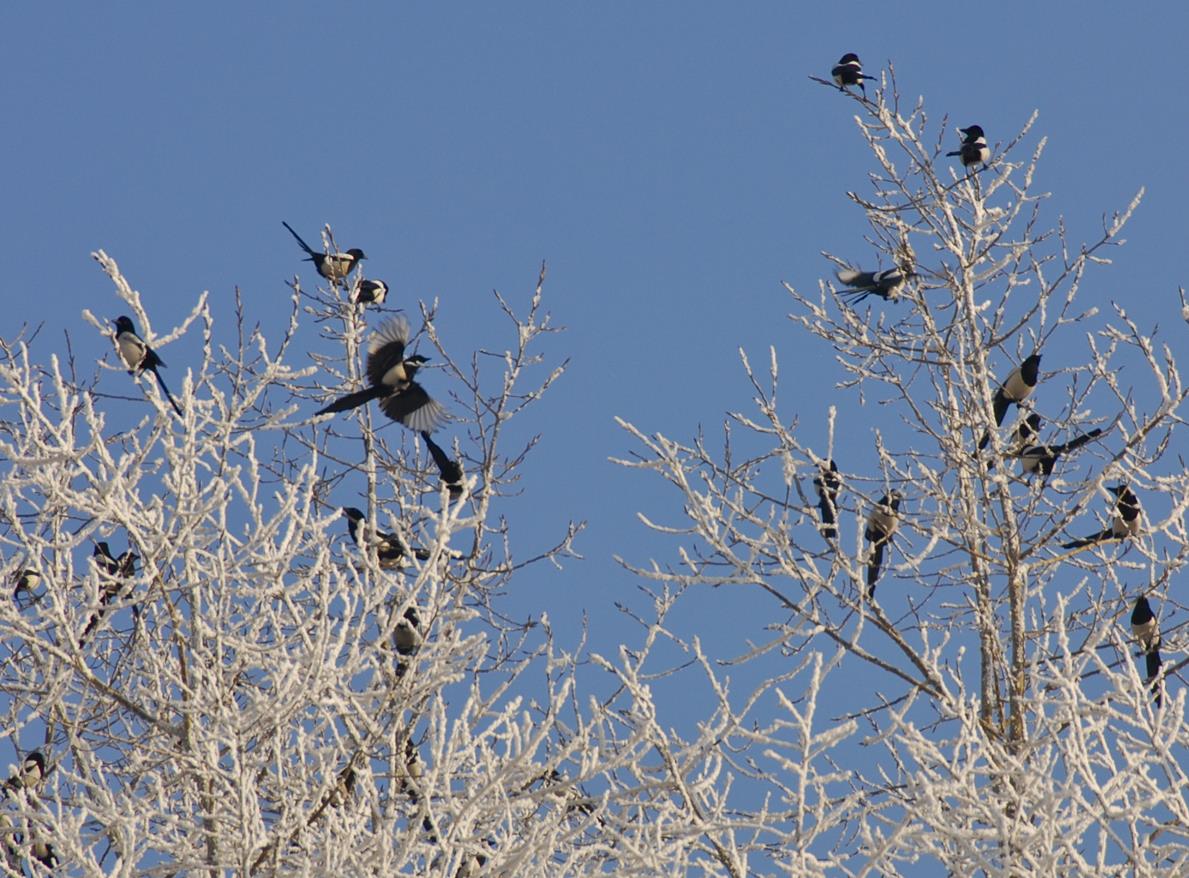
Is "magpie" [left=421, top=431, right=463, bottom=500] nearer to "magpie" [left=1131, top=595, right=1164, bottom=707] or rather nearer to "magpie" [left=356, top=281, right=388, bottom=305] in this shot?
"magpie" [left=356, top=281, right=388, bottom=305]

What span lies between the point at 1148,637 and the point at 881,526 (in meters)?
1.22

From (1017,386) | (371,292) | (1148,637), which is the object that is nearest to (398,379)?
(371,292)

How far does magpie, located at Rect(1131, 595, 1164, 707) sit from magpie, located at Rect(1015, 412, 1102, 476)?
0.65 meters

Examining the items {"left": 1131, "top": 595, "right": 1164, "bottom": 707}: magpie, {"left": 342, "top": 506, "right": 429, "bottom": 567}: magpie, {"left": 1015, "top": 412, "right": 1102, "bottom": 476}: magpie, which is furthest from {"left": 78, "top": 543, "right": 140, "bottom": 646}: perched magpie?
{"left": 1015, "top": 412, "right": 1102, "bottom": 476}: magpie

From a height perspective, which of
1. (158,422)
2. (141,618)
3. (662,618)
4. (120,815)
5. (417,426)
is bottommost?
(120,815)

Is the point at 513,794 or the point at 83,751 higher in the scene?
the point at 513,794

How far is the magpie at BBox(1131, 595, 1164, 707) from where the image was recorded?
543cm

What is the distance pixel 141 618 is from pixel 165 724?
486mm

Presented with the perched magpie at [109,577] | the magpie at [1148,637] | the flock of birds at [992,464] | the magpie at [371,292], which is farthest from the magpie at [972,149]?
the perched magpie at [109,577]

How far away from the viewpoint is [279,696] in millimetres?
3949

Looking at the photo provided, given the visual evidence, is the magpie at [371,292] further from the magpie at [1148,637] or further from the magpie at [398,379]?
the magpie at [1148,637]

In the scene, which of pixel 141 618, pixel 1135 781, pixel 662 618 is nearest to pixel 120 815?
pixel 141 618

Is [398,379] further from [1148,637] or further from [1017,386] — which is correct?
[1148,637]

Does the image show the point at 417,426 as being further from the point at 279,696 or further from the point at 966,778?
the point at 966,778
